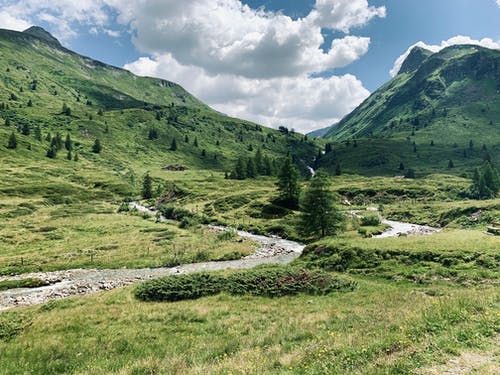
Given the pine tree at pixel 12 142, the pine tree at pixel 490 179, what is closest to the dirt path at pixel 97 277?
the pine tree at pixel 490 179

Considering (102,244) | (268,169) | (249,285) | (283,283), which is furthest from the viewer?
(268,169)

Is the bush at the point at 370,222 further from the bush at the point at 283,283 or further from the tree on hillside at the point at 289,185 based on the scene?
the bush at the point at 283,283

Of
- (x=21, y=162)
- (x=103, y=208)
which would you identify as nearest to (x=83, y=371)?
(x=103, y=208)

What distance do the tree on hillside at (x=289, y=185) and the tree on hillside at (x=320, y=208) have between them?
30601mm

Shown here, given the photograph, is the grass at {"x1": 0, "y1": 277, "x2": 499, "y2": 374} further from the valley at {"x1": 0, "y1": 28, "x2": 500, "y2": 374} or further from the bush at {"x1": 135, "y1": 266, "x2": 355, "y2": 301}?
the bush at {"x1": 135, "y1": 266, "x2": 355, "y2": 301}

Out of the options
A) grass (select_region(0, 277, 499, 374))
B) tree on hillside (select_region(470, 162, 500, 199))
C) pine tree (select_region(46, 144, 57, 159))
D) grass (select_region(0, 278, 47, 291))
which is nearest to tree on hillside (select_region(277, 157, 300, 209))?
grass (select_region(0, 277, 499, 374))

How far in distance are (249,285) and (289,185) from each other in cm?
6593

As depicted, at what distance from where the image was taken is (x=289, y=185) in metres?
96.3

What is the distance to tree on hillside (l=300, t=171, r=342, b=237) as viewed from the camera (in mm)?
61844

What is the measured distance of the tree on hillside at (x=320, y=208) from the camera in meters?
61.8

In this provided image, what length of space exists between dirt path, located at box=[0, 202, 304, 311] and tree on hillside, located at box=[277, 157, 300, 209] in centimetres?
3588

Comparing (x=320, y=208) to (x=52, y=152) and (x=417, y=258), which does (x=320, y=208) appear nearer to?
(x=417, y=258)

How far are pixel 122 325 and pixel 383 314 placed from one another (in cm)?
1917

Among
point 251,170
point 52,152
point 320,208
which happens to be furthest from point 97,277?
point 52,152
